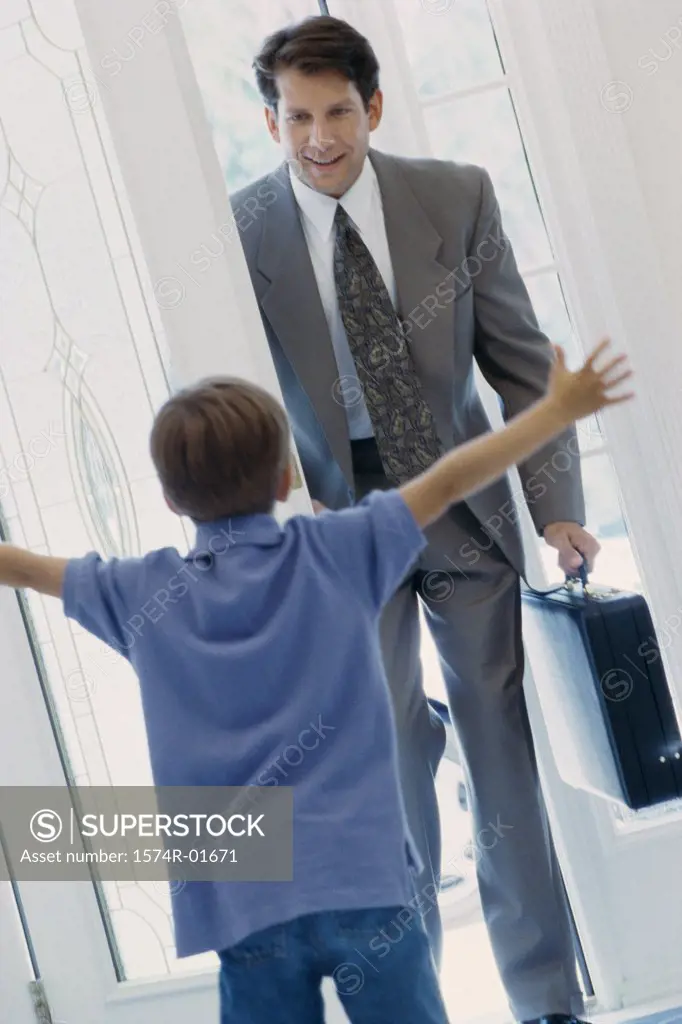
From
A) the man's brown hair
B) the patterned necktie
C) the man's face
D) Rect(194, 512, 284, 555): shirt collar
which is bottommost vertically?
Rect(194, 512, 284, 555): shirt collar

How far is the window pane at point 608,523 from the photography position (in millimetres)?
2549

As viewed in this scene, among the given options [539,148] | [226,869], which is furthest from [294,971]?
[539,148]

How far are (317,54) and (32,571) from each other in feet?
3.27

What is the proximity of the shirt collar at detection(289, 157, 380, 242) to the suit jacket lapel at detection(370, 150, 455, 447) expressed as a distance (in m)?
0.03

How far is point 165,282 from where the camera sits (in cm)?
204

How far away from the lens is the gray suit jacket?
2113 millimetres

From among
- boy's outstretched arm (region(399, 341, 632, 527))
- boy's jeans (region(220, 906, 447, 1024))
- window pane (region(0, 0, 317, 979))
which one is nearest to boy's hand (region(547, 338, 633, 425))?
boy's outstretched arm (region(399, 341, 632, 527))

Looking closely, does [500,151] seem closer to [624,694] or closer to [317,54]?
[317,54]

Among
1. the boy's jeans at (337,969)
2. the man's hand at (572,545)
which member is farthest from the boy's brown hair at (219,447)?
the man's hand at (572,545)

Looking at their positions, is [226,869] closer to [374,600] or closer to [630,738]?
[374,600]

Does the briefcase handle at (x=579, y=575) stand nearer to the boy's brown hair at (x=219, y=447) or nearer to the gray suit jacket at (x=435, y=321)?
the gray suit jacket at (x=435, y=321)

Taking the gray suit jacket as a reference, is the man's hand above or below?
below

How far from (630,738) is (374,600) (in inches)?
27.9

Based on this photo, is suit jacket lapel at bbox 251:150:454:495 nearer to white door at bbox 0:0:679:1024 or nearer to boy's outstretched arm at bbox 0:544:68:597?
white door at bbox 0:0:679:1024
